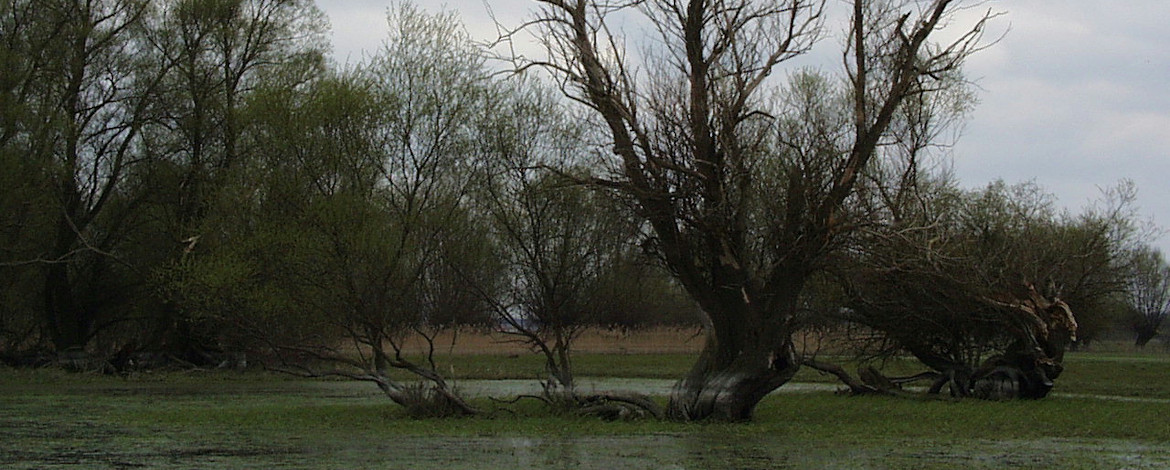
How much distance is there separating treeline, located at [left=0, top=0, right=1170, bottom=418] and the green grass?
152cm

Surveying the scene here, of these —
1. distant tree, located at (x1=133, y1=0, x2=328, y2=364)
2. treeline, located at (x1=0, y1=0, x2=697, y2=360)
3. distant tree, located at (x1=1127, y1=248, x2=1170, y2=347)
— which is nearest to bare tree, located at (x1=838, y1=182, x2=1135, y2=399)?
treeline, located at (x1=0, y1=0, x2=697, y2=360)

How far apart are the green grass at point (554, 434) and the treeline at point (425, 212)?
1.52 m

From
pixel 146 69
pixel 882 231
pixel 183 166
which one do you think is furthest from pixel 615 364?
pixel 882 231

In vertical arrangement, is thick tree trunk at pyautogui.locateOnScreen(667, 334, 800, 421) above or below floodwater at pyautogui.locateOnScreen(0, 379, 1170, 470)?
above

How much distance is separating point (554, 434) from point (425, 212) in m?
10.0

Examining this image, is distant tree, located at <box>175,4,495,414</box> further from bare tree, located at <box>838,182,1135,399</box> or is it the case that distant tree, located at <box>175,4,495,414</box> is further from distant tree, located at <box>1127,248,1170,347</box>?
distant tree, located at <box>1127,248,1170,347</box>

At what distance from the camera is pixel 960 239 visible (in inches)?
948

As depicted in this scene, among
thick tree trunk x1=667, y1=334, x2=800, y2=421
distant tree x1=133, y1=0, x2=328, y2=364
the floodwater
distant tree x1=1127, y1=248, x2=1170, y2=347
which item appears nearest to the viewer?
the floodwater

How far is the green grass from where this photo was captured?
1402 centimetres

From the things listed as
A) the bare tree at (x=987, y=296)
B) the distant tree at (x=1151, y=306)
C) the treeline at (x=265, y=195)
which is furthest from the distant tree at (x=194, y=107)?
the distant tree at (x=1151, y=306)

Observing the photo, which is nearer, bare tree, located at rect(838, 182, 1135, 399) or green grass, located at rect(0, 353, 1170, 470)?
green grass, located at rect(0, 353, 1170, 470)

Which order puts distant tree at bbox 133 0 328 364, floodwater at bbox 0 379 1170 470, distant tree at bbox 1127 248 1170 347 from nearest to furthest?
floodwater at bbox 0 379 1170 470 → distant tree at bbox 133 0 328 364 → distant tree at bbox 1127 248 1170 347

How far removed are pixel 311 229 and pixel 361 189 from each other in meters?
1.87

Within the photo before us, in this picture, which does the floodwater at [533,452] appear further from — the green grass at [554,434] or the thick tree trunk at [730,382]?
the thick tree trunk at [730,382]
